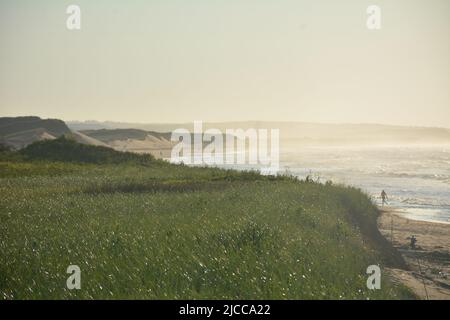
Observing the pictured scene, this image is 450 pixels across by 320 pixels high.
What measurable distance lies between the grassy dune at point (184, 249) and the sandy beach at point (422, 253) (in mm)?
1483

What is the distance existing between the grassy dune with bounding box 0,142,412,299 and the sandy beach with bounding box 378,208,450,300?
1.48 m

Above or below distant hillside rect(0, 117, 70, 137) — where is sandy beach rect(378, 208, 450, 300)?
below

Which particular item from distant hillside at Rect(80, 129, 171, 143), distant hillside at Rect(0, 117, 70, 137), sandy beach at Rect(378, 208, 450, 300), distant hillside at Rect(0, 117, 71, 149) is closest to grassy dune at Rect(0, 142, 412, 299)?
sandy beach at Rect(378, 208, 450, 300)

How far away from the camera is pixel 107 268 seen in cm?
1089

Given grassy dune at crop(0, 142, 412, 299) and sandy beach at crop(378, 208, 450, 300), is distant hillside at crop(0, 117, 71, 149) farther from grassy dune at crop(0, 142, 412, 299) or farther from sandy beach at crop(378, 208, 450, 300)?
grassy dune at crop(0, 142, 412, 299)

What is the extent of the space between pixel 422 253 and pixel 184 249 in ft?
47.4

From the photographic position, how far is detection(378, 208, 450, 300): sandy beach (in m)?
15.7

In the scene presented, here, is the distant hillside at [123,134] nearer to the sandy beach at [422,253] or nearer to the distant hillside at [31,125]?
the distant hillside at [31,125]

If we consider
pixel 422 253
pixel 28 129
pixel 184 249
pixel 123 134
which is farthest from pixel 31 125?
pixel 184 249

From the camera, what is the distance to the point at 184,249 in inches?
467
